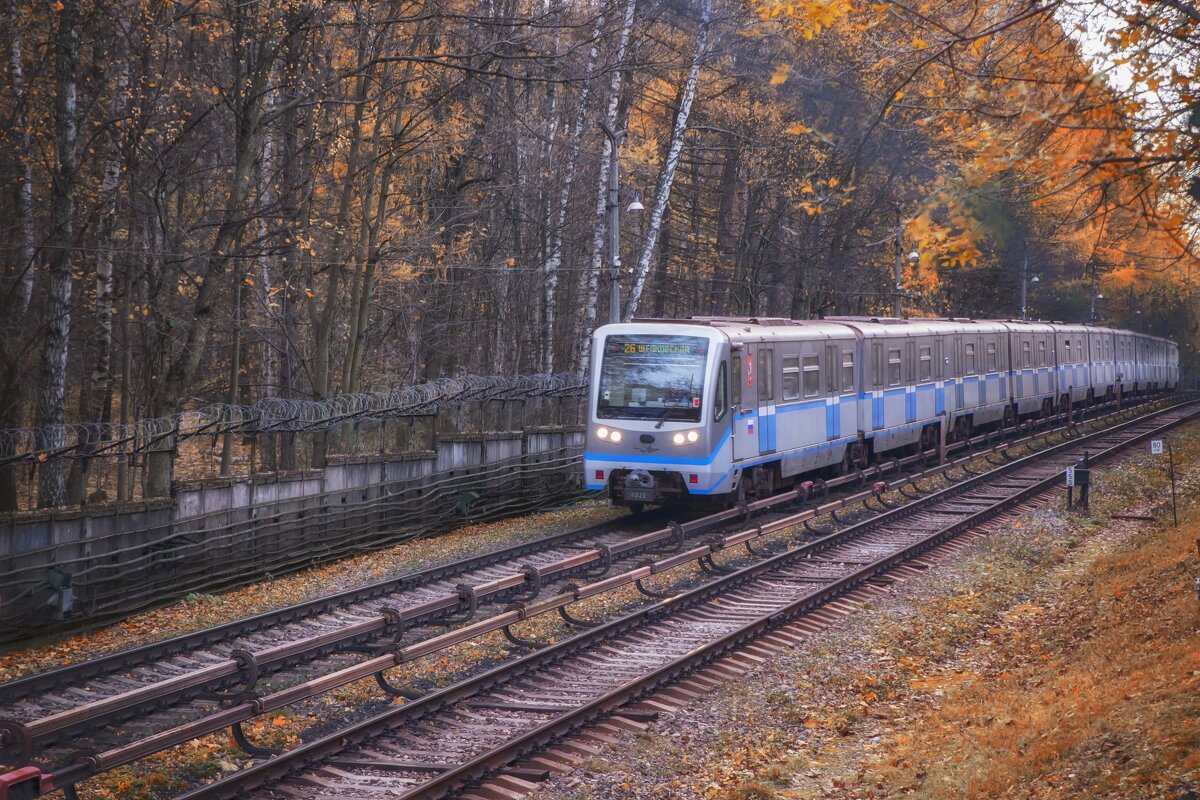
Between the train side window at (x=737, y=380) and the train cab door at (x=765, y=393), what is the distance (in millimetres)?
643

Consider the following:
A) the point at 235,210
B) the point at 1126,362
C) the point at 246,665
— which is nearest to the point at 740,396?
the point at 235,210

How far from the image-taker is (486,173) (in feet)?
110

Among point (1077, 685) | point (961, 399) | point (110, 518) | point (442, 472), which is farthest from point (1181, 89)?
point (961, 399)

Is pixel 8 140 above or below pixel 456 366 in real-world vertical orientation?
above

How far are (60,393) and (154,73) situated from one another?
20.4ft

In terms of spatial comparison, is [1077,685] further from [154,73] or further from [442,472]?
[154,73]

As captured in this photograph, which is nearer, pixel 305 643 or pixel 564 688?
pixel 564 688

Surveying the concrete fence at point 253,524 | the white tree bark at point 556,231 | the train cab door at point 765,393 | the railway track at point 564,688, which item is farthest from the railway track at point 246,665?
the white tree bark at point 556,231

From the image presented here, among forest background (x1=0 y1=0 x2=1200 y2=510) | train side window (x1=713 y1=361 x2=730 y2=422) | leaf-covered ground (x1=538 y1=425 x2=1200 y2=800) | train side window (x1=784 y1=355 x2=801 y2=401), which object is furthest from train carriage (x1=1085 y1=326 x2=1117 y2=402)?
leaf-covered ground (x1=538 y1=425 x2=1200 y2=800)

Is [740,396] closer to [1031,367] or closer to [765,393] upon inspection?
[765,393]

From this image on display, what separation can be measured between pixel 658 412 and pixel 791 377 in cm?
343

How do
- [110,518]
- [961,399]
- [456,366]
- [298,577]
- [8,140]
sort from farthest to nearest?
1. [456,366]
2. [961,399]
3. [8,140]
4. [298,577]
5. [110,518]

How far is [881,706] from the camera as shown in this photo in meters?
10.5

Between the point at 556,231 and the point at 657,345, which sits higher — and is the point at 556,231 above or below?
above
